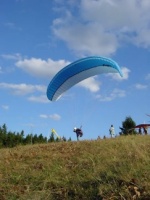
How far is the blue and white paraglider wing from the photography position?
22578 millimetres

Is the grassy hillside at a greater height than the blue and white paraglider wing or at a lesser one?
lesser

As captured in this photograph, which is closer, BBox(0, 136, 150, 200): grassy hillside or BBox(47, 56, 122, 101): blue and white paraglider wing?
BBox(0, 136, 150, 200): grassy hillside

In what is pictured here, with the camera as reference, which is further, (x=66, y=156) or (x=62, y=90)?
(x=62, y=90)

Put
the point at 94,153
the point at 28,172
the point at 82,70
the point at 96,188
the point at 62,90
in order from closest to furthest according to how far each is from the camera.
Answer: the point at 96,188 → the point at 28,172 → the point at 94,153 → the point at 82,70 → the point at 62,90

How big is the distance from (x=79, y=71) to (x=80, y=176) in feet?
44.4

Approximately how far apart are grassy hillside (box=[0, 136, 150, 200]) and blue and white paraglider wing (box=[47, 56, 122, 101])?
9756 millimetres

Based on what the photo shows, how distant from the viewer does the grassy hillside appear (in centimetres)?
870

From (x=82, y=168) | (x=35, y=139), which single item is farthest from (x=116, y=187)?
(x=35, y=139)

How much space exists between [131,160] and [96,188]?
1.53 metres

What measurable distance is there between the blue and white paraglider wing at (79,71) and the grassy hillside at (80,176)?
384 inches

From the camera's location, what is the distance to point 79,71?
23.4 metres

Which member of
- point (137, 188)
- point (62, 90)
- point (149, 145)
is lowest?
point (137, 188)

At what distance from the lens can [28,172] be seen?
11.8 m

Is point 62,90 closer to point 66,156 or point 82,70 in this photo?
point 82,70
